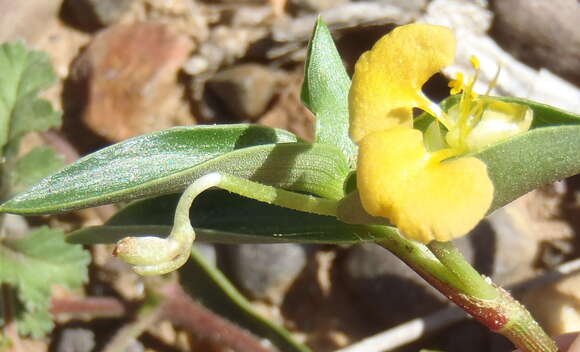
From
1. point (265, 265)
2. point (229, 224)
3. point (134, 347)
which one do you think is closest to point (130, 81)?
point (265, 265)

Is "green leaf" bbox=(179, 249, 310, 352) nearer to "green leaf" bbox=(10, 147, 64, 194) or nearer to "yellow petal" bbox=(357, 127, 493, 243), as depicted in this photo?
"green leaf" bbox=(10, 147, 64, 194)

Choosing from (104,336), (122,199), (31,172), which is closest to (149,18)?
(31,172)

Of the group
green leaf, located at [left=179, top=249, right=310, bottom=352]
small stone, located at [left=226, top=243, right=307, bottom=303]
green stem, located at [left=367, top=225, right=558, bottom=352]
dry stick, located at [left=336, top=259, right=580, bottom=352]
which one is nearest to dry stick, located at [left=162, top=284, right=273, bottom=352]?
green leaf, located at [left=179, top=249, right=310, bottom=352]

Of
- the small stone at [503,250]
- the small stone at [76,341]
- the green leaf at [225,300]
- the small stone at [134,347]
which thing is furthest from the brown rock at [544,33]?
the small stone at [76,341]

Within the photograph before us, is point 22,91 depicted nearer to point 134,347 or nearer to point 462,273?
point 134,347

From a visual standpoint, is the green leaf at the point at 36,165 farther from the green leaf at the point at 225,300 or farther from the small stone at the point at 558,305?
the small stone at the point at 558,305
